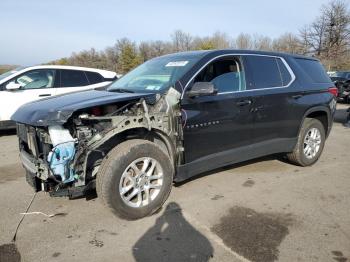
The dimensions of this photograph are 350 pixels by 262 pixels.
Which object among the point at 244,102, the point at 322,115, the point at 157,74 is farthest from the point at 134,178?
the point at 322,115

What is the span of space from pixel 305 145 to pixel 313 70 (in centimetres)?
124

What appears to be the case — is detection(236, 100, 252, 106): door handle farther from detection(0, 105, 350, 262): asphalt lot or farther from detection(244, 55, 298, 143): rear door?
detection(0, 105, 350, 262): asphalt lot

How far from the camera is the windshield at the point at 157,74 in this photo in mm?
4012

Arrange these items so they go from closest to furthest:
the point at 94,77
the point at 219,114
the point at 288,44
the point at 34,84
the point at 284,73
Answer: the point at 219,114
the point at 284,73
the point at 34,84
the point at 94,77
the point at 288,44

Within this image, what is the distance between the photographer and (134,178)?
358cm

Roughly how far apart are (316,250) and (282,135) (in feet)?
7.28

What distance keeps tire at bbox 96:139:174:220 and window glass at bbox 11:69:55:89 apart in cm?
564

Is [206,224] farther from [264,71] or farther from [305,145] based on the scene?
[305,145]

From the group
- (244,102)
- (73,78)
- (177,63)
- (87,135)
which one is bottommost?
(87,135)

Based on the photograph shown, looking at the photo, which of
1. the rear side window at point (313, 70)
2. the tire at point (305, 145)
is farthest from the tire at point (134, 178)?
the rear side window at point (313, 70)

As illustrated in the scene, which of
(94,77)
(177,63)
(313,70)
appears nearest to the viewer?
(177,63)

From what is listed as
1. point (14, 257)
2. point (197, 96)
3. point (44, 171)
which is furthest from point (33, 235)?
point (197, 96)

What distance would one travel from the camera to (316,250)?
3.07 meters

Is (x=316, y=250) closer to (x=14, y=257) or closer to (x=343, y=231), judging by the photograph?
(x=343, y=231)
